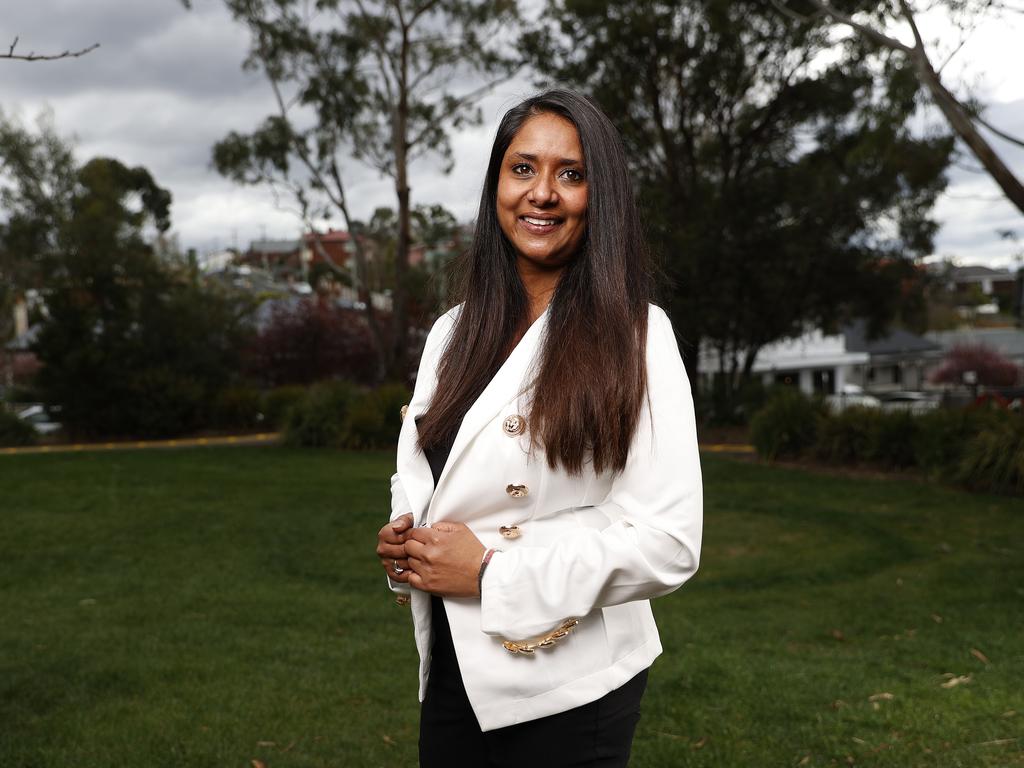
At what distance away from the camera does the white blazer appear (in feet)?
5.38

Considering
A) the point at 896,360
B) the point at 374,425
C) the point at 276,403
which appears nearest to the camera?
the point at 374,425

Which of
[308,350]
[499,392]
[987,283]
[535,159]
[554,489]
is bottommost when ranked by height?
[554,489]

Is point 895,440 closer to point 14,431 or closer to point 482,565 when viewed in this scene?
point 482,565

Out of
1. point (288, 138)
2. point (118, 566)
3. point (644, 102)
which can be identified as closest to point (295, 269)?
point (288, 138)

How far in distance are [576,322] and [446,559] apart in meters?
0.48

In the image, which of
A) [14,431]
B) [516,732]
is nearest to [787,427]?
[516,732]

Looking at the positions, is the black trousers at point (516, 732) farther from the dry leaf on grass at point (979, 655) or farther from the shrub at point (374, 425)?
the shrub at point (374, 425)

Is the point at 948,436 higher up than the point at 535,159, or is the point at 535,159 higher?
the point at 535,159

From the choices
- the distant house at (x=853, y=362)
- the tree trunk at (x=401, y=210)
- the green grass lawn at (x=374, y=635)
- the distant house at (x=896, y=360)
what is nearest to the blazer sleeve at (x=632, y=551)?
the green grass lawn at (x=374, y=635)

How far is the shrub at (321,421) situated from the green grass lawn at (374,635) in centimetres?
585

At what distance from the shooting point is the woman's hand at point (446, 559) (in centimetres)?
171

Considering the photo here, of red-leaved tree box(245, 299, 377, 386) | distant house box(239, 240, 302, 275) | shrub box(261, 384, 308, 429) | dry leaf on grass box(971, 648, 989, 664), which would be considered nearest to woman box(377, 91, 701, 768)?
dry leaf on grass box(971, 648, 989, 664)

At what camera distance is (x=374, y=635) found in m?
6.45

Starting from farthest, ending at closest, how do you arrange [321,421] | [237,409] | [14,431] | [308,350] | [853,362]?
[853,362] → [308,350] → [237,409] → [14,431] → [321,421]
